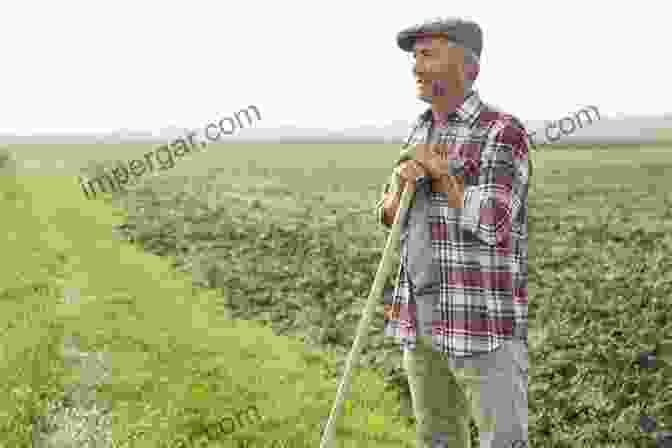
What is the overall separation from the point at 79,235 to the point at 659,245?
16.0 metres

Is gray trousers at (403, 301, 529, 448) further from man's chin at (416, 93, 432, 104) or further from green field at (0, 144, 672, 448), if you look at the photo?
green field at (0, 144, 672, 448)

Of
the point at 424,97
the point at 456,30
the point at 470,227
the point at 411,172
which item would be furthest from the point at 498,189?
the point at 456,30

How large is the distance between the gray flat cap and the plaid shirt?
245mm

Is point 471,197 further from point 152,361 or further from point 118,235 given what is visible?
point 118,235

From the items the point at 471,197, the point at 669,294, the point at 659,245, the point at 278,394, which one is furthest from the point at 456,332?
the point at 659,245

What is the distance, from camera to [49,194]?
29312 millimetres

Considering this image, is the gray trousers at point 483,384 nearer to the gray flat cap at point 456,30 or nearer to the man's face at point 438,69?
the man's face at point 438,69

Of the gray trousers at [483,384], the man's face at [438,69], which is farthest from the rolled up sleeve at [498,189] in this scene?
the gray trousers at [483,384]

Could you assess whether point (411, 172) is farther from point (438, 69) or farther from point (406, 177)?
point (438, 69)

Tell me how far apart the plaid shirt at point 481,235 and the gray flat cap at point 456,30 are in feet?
0.80

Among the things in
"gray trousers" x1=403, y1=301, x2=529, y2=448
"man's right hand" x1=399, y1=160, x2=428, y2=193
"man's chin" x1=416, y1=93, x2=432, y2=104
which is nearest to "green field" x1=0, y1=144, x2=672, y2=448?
"gray trousers" x1=403, y1=301, x2=529, y2=448

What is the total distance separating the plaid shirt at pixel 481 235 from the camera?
2459 millimetres

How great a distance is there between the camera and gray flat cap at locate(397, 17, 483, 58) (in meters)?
2.54

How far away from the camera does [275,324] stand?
928 centimetres
